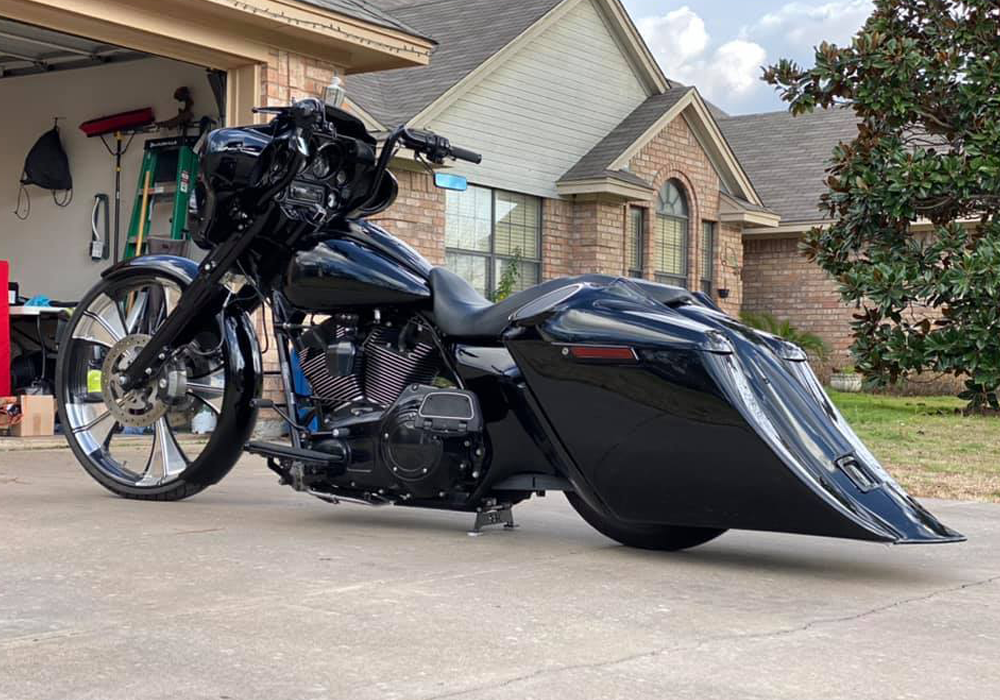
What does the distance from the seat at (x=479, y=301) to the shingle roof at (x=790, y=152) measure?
20.4 metres

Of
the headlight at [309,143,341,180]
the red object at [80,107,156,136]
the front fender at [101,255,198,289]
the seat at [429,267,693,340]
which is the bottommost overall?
the seat at [429,267,693,340]

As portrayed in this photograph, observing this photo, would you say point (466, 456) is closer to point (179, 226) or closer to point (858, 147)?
point (179, 226)

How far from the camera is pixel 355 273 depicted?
5.44 metres

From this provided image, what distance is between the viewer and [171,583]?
430 centimetres

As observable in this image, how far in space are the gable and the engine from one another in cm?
1214

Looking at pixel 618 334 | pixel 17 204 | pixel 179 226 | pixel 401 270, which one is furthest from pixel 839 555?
pixel 17 204

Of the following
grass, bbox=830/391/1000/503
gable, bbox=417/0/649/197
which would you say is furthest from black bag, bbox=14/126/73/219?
grass, bbox=830/391/1000/503

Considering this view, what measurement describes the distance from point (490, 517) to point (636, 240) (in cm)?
1625

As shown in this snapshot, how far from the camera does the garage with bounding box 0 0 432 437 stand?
10.4 metres

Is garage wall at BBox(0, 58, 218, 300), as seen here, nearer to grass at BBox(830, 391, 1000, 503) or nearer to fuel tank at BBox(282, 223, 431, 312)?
grass at BBox(830, 391, 1000, 503)

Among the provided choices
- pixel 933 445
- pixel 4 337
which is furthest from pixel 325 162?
pixel 933 445

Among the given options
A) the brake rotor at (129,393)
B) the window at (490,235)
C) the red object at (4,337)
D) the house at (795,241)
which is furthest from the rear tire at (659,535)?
the house at (795,241)

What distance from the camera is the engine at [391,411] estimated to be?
524 cm

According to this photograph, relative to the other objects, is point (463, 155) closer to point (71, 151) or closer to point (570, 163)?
point (71, 151)
